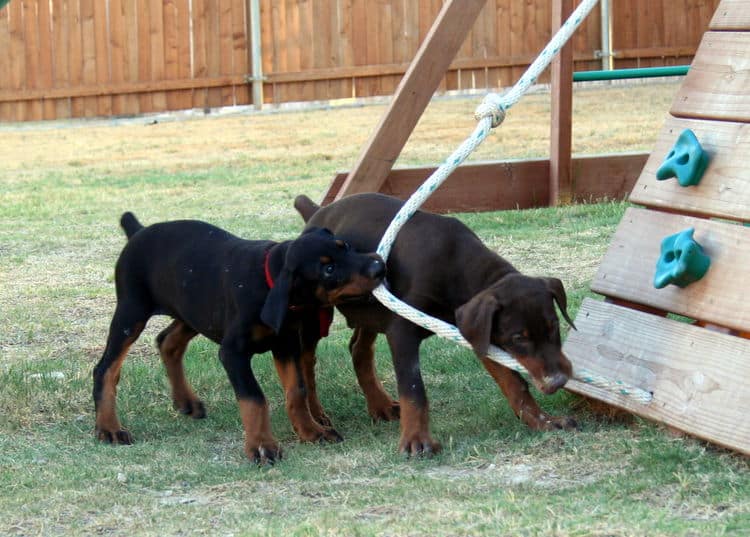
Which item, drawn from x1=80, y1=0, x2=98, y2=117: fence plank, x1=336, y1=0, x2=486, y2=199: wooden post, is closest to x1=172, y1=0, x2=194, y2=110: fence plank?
x1=80, y1=0, x2=98, y2=117: fence plank

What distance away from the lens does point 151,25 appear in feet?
58.2

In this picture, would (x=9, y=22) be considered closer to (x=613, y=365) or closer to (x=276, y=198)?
(x=276, y=198)

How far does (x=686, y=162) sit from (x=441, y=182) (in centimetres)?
101

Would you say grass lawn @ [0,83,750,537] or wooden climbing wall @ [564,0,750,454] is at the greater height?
wooden climbing wall @ [564,0,750,454]

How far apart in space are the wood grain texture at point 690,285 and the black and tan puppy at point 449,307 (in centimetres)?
48

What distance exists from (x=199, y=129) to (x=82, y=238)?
748cm

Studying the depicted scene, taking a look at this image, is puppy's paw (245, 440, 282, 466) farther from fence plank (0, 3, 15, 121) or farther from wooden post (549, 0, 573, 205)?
fence plank (0, 3, 15, 121)

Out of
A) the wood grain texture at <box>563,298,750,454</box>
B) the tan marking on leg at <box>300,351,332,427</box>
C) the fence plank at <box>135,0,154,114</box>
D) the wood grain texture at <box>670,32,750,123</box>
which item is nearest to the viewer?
the wood grain texture at <box>563,298,750,454</box>

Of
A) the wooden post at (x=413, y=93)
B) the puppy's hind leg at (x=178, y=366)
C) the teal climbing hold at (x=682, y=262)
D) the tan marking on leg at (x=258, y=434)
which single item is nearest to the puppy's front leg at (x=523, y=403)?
the teal climbing hold at (x=682, y=262)

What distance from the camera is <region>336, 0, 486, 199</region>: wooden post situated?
8.35 metres

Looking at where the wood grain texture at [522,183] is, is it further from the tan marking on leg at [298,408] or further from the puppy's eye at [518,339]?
the puppy's eye at [518,339]

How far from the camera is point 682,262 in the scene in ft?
15.6

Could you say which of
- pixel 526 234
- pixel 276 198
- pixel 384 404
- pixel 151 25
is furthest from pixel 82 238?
pixel 151 25

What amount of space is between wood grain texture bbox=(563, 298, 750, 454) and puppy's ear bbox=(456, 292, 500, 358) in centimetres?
66
